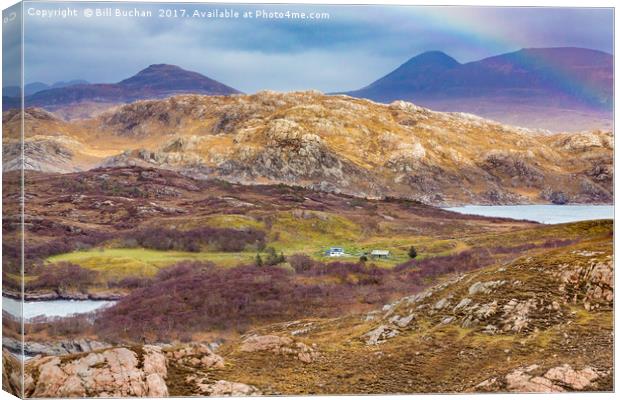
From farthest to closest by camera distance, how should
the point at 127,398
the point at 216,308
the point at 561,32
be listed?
the point at 561,32, the point at 216,308, the point at 127,398

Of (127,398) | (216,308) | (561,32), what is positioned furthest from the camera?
(561,32)

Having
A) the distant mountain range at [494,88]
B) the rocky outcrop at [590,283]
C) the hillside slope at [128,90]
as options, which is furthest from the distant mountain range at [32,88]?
the rocky outcrop at [590,283]

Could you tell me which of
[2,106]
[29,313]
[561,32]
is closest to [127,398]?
[29,313]

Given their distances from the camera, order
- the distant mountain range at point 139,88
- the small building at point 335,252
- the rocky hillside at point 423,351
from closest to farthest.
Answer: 1. the rocky hillside at point 423,351
2. the distant mountain range at point 139,88
3. the small building at point 335,252

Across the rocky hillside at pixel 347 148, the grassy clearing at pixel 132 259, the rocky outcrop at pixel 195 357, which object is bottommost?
the rocky outcrop at pixel 195 357

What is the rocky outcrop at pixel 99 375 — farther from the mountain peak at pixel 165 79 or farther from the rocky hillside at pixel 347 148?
the mountain peak at pixel 165 79

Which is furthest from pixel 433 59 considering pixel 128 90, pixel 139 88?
pixel 128 90

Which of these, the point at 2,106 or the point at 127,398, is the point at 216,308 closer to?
the point at 127,398
